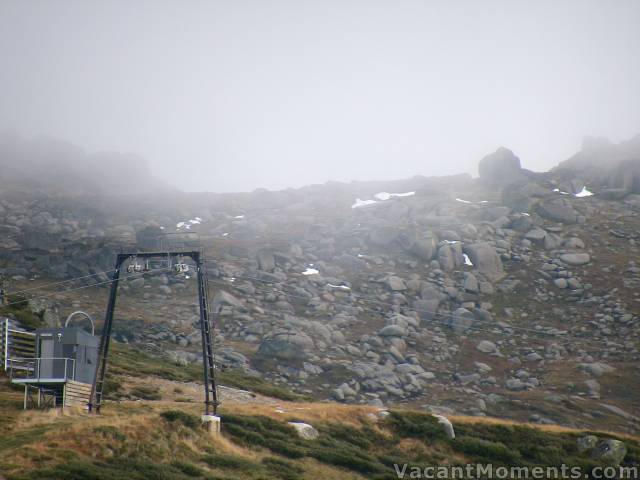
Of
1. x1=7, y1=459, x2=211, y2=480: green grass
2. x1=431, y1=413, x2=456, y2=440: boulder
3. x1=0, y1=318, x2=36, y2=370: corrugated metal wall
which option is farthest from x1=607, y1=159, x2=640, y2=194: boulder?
x1=7, y1=459, x2=211, y2=480: green grass

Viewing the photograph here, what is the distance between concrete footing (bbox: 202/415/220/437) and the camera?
28422 mm

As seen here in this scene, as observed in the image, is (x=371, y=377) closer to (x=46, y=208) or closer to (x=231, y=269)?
(x=231, y=269)

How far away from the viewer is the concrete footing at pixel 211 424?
→ 2842 centimetres

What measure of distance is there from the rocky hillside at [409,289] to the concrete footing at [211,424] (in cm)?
2628

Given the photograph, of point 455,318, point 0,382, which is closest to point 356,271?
point 455,318

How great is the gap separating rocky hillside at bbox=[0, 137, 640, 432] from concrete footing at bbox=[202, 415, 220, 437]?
26.3 m

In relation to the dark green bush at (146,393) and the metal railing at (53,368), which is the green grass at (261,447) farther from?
the dark green bush at (146,393)

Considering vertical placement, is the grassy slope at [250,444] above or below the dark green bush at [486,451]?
above

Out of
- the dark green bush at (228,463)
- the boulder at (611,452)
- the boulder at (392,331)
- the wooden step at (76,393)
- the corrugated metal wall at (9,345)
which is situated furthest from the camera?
the boulder at (392,331)

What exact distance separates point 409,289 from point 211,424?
52939 millimetres

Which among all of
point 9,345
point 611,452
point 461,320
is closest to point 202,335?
point 9,345

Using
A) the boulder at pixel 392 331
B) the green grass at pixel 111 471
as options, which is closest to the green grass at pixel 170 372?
the boulder at pixel 392 331

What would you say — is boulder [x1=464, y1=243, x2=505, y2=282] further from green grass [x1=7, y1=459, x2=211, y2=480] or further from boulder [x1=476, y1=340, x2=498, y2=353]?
green grass [x1=7, y1=459, x2=211, y2=480]

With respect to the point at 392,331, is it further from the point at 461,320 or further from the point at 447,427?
the point at 447,427
